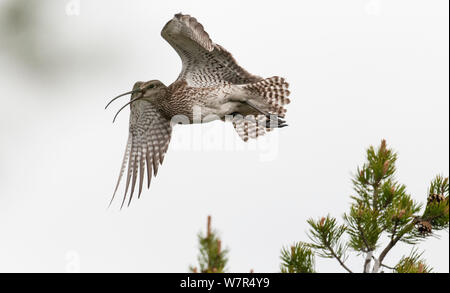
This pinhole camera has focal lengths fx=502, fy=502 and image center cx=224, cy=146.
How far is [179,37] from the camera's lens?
7.96m

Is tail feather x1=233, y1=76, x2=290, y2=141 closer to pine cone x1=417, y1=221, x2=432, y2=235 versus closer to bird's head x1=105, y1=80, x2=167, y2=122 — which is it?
bird's head x1=105, y1=80, x2=167, y2=122

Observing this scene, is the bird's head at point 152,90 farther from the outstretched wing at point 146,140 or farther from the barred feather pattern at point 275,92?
the barred feather pattern at point 275,92

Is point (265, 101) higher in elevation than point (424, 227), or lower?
higher

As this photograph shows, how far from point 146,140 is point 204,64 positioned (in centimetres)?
180

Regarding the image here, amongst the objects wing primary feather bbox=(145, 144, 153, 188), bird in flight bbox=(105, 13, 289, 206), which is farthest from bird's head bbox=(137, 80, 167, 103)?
wing primary feather bbox=(145, 144, 153, 188)

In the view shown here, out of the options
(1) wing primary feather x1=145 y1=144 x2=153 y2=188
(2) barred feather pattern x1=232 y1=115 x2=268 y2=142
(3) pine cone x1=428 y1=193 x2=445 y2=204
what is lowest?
(3) pine cone x1=428 y1=193 x2=445 y2=204

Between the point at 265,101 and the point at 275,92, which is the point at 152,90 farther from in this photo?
the point at 275,92

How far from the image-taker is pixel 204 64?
8.64 meters

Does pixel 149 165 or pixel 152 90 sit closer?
pixel 152 90

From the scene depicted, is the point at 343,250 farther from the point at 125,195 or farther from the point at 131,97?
the point at 131,97

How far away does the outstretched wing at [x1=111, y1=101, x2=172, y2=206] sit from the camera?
29.7 feet

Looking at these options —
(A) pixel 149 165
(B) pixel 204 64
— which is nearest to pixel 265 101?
(B) pixel 204 64

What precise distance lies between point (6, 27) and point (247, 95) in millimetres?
7705

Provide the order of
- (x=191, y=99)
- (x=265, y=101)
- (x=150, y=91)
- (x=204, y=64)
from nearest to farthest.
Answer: (x=191, y=99)
(x=204, y=64)
(x=150, y=91)
(x=265, y=101)
